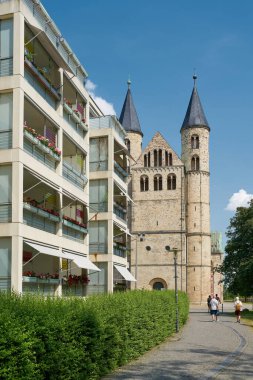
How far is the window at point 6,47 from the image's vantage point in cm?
2103

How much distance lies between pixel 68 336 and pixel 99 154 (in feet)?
82.3

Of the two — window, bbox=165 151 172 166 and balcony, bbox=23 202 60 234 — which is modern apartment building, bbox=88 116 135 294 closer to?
balcony, bbox=23 202 60 234

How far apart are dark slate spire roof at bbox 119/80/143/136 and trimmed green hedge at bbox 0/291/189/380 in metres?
66.7

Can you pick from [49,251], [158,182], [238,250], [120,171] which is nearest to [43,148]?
[49,251]

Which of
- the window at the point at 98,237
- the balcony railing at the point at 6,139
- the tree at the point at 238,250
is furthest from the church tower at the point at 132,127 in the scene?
the balcony railing at the point at 6,139

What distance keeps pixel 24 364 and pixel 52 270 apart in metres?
16.8

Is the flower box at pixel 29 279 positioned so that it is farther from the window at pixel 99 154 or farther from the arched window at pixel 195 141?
the arched window at pixel 195 141

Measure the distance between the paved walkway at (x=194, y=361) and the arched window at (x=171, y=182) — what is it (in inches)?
2093

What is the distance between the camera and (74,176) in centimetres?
2812

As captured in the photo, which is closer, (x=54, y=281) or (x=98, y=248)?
(x=54, y=281)

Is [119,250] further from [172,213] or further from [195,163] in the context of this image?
[195,163]

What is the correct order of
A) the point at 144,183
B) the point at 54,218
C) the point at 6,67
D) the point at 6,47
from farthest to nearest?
the point at 144,183 → the point at 54,218 → the point at 6,47 → the point at 6,67

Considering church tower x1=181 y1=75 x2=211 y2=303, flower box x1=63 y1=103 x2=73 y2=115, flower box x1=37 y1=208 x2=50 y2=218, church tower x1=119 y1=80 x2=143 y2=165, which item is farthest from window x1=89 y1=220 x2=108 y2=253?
church tower x1=119 y1=80 x2=143 y2=165

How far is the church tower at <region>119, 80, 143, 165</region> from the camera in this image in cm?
8256
